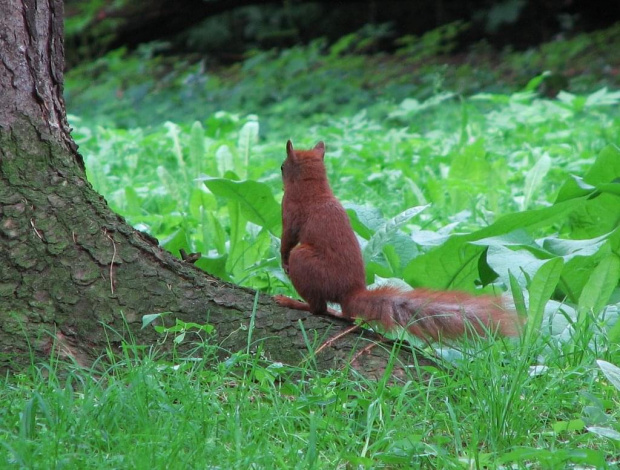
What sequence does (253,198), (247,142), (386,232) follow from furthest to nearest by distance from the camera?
(247,142) < (253,198) < (386,232)

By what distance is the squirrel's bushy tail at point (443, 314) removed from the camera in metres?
2.25

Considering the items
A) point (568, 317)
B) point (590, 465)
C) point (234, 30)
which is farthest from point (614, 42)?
point (590, 465)

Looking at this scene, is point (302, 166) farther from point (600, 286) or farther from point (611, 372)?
point (611, 372)

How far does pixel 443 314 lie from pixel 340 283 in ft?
1.06

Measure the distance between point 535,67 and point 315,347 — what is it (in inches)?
306

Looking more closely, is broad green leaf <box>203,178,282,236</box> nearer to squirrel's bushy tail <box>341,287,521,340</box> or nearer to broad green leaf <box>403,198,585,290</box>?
broad green leaf <box>403,198,585,290</box>

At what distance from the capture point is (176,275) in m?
2.41

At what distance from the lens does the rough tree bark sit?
86.8 inches

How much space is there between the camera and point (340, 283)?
2420mm

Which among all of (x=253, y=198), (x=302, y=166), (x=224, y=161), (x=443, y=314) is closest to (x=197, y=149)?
(x=224, y=161)

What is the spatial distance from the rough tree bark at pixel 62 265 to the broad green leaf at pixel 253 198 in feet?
2.08

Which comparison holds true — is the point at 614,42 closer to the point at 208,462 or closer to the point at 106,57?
the point at 106,57

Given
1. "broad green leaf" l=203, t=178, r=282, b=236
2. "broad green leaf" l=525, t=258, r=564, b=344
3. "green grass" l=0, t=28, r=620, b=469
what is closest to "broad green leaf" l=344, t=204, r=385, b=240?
"green grass" l=0, t=28, r=620, b=469

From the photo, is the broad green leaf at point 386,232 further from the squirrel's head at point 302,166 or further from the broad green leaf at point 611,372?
the broad green leaf at point 611,372
